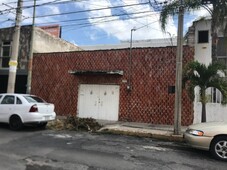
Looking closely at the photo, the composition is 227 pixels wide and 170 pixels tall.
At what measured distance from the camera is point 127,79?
15398 millimetres

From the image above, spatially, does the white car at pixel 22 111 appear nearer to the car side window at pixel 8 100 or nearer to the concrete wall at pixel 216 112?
the car side window at pixel 8 100

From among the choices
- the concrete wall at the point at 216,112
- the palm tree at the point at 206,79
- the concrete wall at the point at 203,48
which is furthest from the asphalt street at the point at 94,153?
the concrete wall at the point at 203,48

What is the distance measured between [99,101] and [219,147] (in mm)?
9329

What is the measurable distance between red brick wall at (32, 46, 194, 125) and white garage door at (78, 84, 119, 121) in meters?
0.32

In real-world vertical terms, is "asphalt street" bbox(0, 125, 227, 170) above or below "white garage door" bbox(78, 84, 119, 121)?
below

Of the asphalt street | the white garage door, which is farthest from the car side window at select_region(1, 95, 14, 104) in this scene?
the white garage door

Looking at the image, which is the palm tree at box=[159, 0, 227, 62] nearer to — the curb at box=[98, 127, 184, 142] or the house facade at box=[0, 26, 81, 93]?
the curb at box=[98, 127, 184, 142]

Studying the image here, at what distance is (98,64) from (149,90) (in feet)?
11.5

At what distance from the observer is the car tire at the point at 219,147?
751 centimetres

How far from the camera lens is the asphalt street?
6.63m

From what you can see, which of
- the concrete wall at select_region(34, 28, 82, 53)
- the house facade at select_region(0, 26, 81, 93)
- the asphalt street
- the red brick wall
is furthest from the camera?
the concrete wall at select_region(34, 28, 82, 53)

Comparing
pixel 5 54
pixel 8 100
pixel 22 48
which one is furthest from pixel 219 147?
pixel 5 54

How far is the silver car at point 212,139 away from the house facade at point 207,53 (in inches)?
231

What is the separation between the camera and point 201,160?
7.47m
